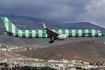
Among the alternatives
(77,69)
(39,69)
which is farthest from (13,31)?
(77,69)

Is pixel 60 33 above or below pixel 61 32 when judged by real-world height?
below

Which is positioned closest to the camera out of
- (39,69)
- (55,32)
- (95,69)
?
(55,32)

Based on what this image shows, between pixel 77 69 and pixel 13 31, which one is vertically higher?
pixel 13 31

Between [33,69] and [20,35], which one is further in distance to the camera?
[33,69]

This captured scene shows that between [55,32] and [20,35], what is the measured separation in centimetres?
1223

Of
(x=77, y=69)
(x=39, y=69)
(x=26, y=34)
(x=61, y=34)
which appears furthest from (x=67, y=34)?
(x=77, y=69)

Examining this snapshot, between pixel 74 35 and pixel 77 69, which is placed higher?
pixel 74 35

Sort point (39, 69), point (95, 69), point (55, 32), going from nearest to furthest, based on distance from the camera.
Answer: point (55, 32), point (39, 69), point (95, 69)

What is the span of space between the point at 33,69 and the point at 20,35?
91446 mm

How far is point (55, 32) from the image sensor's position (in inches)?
2933

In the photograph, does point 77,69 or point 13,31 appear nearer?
point 13,31

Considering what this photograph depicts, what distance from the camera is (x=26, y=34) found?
3041 inches

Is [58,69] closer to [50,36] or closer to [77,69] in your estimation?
[77,69]

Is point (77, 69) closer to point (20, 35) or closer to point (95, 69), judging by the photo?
point (95, 69)
